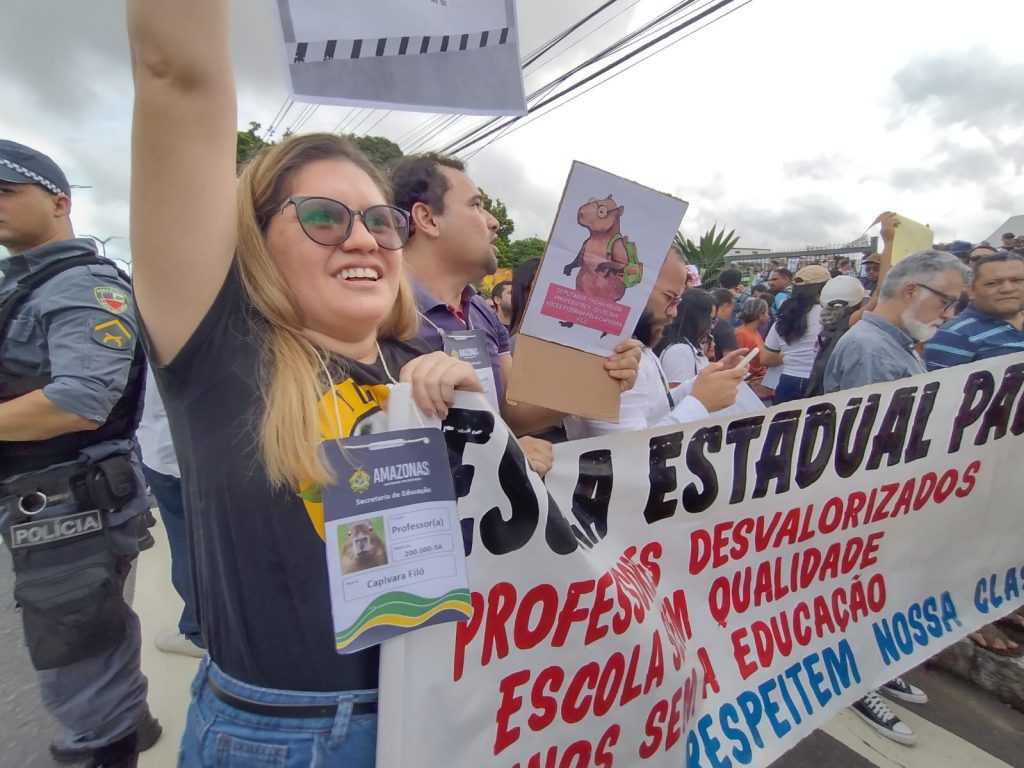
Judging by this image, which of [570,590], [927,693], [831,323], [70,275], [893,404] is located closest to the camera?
[570,590]

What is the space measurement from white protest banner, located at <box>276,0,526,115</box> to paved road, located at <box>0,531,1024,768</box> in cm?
263

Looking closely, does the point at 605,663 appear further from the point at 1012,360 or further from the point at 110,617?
the point at 1012,360

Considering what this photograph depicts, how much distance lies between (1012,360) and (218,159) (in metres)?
3.18

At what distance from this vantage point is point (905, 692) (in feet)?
9.16

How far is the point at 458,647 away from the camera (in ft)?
4.05

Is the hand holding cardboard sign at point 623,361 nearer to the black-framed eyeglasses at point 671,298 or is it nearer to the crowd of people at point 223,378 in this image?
the crowd of people at point 223,378

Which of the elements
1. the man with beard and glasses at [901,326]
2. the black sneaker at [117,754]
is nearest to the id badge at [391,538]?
the black sneaker at [117,754]

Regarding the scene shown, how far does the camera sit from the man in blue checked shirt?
321 cm

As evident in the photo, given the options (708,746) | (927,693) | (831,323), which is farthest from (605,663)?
(831,323)

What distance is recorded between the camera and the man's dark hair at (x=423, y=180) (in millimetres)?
2307

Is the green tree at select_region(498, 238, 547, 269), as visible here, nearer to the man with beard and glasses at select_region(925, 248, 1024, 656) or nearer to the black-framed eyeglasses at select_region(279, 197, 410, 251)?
the man with beard and glasses at select_region(925, 248, 1024, 656)

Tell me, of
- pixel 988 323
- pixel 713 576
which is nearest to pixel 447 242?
pixel 713 576

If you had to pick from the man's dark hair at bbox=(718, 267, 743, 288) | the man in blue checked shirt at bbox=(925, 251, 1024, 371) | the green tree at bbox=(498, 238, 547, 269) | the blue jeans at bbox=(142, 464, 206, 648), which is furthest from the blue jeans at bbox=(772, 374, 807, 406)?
the green tree at bbox=(498, 238, 547, 269)

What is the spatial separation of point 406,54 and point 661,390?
153 cm
